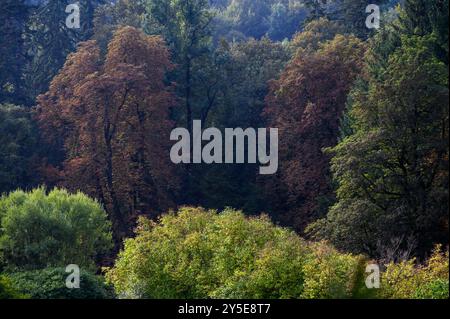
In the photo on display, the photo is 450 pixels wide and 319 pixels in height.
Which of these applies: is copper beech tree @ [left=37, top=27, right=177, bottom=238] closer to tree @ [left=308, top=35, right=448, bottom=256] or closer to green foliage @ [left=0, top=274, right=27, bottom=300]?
tree @ [left=308, top=35, right=448, bottom=256]

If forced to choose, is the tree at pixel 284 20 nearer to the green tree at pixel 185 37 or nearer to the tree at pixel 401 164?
the green tree at pixel 185 37

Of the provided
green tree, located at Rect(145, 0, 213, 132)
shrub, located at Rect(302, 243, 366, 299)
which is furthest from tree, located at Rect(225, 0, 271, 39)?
shrub, located at Rect(302, 243, 366, 299)

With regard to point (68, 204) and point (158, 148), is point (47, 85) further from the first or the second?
point (68, 204)

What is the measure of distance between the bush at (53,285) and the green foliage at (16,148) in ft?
44.7

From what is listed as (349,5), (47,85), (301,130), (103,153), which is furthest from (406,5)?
(47,85)

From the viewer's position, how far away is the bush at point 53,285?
23469 mm

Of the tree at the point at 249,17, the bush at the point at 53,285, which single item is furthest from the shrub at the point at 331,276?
the tree at the point at 249,17

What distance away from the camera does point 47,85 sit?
45.5 metres

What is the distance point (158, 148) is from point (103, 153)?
2.76 metres

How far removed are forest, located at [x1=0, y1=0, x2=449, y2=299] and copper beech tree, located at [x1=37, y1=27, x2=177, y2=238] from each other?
10cm

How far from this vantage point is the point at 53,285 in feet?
77.2

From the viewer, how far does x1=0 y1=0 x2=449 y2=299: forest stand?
23.8 meters

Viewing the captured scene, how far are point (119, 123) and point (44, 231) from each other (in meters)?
13.4
